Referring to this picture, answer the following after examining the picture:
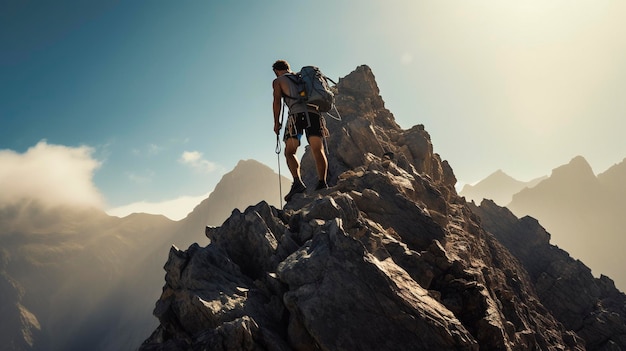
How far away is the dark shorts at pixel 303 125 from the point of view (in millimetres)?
11062

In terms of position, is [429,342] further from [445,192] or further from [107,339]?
[107,339]

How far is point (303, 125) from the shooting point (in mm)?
11141

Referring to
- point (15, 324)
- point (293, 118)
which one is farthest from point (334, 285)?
point (15, 324)

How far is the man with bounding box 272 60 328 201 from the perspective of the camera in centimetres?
1091

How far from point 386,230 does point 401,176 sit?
828cm

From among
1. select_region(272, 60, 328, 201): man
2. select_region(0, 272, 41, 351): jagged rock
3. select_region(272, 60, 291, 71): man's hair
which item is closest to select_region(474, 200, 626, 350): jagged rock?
select_region(272, 60, 328, 201): man

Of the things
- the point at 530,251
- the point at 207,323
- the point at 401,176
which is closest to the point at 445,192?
the point at 401,176

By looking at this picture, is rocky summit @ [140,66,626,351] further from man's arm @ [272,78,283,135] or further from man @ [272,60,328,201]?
man's arm @ [272,78,283,135]

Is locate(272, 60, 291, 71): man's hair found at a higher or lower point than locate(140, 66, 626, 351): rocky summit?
higher

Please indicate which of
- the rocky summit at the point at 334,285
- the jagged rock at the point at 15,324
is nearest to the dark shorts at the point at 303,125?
the rocky summit at the point at 334,285

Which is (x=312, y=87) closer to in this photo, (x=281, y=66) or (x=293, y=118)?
(x=293, y=118)

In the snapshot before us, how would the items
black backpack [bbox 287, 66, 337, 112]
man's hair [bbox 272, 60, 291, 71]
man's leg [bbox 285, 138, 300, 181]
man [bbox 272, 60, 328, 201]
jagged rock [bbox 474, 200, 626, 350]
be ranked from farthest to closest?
jagged rock [bbox 474, 200, 626, 350] < man's hair [bbox 272, 60, 291, 71] < man's leg [bbox 285, 138, 300, 181] < man [bbox 272, 60, 328, 201] < black backpack [bbox 287, 66, 337, 112]

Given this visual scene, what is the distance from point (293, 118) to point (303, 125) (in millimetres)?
411

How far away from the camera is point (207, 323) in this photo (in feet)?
24.5
